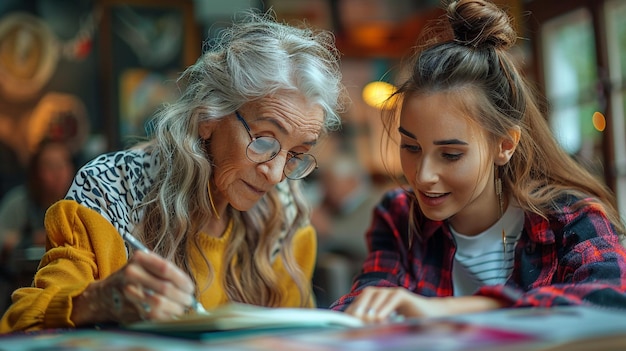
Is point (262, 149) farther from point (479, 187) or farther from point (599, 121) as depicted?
point (599, 121)

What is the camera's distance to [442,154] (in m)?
1.60

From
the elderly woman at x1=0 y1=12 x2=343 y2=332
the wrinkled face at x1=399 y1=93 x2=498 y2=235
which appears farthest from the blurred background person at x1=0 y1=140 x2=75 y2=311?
the wrinkled face at x1=399 y1=93 x2=498 y2=235

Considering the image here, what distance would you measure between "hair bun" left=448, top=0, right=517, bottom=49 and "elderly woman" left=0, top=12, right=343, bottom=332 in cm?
32

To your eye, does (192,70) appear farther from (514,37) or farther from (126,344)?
(126,344)

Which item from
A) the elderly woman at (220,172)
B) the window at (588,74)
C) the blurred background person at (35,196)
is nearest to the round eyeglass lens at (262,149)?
the elderly woman at (220,172)

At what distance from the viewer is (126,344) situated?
0.97 metres

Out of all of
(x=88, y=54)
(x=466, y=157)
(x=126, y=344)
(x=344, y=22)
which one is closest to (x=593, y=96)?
(x=344, y=22)

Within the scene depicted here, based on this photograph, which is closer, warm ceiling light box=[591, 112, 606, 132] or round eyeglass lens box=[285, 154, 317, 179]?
round eyeglass lens box=[285, 154, 317, 179]

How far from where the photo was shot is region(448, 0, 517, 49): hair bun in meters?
1.69

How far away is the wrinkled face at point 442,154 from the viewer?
159 centimetres

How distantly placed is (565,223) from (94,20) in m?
4.56

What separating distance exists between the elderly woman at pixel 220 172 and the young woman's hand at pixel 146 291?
0.83 ft

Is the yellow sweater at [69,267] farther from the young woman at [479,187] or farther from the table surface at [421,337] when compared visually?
the young woman at [479,187]

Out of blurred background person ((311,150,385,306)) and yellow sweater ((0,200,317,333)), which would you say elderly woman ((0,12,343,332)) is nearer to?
yellow sweater ((0,200,317,333))
